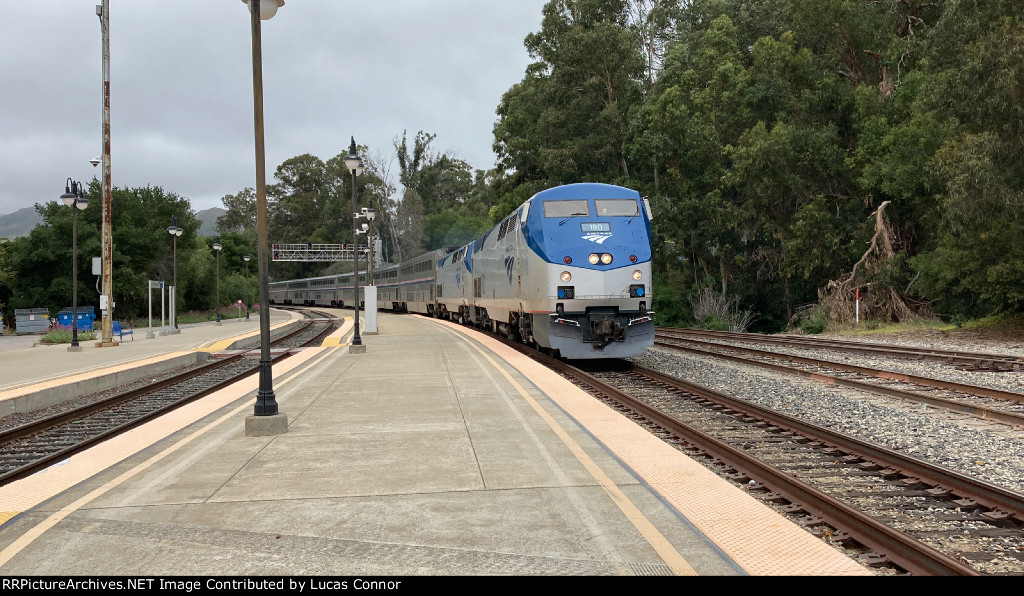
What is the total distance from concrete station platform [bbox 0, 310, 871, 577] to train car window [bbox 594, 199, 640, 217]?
22.7 feet

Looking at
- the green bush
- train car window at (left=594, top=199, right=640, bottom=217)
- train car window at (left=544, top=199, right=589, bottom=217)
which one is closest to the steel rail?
train car window at (left=544, top=199, right=589, bottom=217)

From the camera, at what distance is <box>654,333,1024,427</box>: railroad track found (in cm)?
973

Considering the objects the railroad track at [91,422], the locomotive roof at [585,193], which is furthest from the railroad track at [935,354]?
the railroad track at [91,422]

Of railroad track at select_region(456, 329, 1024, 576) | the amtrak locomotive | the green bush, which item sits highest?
the amtrak locomotive

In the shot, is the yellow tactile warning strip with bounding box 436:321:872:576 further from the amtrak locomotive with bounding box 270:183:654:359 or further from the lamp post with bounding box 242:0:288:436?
the amtrak locomotive with bounding box 270:183:654:359

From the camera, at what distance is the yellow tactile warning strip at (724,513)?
4.03m

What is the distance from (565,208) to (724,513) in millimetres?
10998

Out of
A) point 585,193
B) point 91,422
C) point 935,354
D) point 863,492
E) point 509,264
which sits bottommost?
point 91,422

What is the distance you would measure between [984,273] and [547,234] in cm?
1722

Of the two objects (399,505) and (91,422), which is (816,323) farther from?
(399,505)

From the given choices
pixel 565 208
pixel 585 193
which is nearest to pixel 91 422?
pixel 565 208

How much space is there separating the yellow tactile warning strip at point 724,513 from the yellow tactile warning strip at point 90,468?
4.22 meters

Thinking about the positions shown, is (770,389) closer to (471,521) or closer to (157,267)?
(471,521)

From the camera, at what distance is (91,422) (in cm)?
1098
